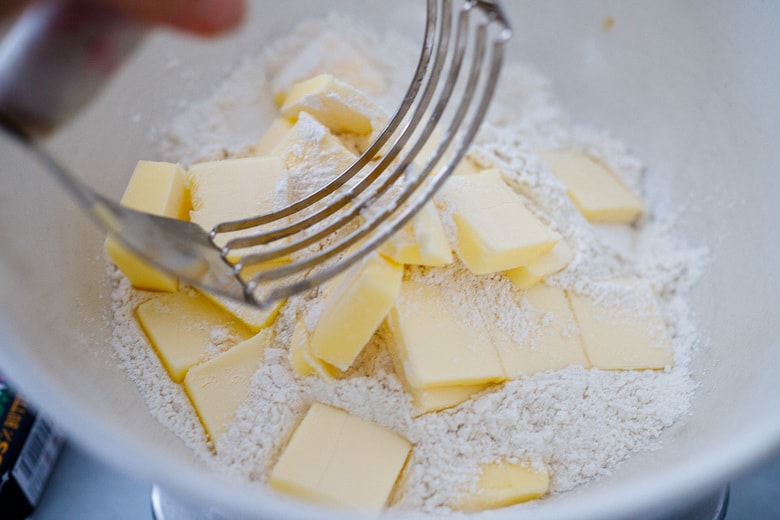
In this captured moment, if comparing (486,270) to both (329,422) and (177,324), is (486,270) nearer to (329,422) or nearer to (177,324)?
(329,422)

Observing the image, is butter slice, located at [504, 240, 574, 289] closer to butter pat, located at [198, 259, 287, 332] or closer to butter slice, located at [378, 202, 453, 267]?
butter slice, located at [378, 202, 453, 267]

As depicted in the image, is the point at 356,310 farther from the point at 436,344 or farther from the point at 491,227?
the point at 491,227

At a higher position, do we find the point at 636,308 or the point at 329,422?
the point at 636,308

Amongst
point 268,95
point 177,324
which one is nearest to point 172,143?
point 268,95

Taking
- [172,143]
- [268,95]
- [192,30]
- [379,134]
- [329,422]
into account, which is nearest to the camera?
[192,30]

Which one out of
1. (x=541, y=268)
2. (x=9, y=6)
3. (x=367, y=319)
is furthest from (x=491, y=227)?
(x=9, y=6)

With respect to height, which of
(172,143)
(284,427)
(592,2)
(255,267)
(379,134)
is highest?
(592,2)

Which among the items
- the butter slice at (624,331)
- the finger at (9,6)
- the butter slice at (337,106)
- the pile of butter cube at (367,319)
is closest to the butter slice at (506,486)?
the pile of butter cube at (367,319)

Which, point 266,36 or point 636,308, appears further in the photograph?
point 266,36
